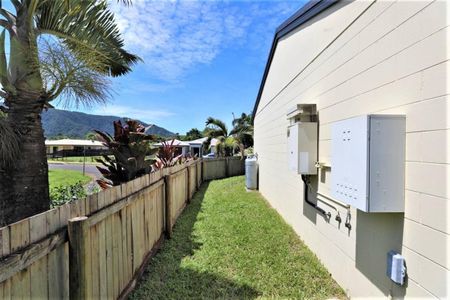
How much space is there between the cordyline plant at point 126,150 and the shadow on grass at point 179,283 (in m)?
1.48

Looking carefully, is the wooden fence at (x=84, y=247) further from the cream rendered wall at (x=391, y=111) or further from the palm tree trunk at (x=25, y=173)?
the cream rendered wall at (x=391, y=111)

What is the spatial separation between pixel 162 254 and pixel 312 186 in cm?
257

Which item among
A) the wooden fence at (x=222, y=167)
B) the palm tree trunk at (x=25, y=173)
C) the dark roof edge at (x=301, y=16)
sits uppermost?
the dark roof edge at (x=301, y=16)

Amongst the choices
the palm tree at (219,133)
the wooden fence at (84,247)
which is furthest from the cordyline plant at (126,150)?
the palm tree at (219,133)

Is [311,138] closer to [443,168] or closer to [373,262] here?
[373,262]

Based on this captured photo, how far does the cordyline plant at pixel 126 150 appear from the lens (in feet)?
16.4

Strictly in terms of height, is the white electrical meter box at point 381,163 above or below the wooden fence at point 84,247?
above

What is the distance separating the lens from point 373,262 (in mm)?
2771

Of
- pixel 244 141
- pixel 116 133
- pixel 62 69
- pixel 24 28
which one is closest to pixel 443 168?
pixel 62 69

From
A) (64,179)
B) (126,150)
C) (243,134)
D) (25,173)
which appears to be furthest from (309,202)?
(243,134)

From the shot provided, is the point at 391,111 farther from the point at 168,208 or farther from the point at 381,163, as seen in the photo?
the point at 168,208

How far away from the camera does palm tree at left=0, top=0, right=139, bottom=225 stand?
3.04 meters

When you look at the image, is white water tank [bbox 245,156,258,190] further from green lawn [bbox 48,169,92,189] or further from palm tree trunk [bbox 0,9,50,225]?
palm tree trunk [bbox 0,9,50,225]

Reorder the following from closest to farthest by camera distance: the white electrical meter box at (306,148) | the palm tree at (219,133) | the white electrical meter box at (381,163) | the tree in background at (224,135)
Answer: the white electrical meter box at (381,163) → the white electrical meter box at (306,148) → the tree in background at (224,135) → the palm tree at (219,133)
